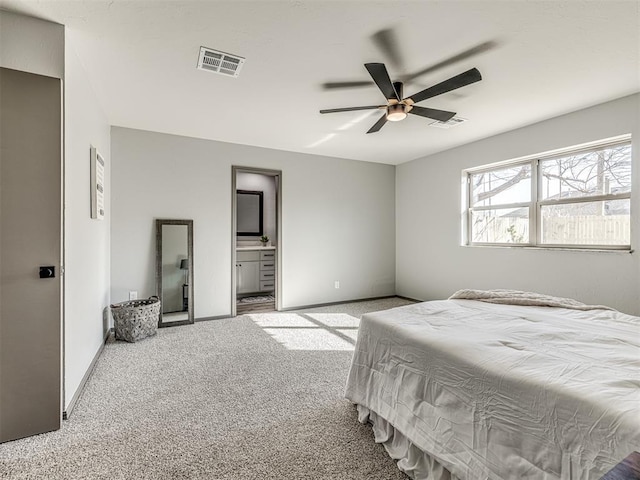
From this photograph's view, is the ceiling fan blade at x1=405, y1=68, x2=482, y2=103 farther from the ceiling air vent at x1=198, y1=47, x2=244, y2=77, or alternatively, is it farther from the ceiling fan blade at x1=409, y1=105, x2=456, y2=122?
the ceiling air vent at x1=198, y1=47, x2=244, y2=77

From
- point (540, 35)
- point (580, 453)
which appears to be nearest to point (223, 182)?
point (540, 35)

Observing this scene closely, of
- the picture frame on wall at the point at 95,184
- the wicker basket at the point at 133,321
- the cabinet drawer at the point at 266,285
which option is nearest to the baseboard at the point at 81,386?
the wicker basket at the point at 133,321

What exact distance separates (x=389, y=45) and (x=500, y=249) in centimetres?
313

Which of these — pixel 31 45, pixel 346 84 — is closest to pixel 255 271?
pixel 346 84

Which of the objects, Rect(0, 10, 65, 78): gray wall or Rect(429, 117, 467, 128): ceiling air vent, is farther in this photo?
Rect(429, 117, 467, 128): ceiling air vent

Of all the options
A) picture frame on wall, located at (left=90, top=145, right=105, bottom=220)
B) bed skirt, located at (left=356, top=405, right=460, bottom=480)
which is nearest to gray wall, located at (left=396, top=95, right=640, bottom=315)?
bed skirt, located at (left=356, top=405, right=460, bottom=480)

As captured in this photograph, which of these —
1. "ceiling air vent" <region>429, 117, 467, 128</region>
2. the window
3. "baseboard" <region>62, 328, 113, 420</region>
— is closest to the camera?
"baseboard" <region>62, 328, 113, 420</region>

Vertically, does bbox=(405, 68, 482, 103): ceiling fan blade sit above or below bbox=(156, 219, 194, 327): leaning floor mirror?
above

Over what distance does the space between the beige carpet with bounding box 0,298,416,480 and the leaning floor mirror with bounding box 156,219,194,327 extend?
0.79m

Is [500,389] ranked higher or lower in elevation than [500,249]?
lower

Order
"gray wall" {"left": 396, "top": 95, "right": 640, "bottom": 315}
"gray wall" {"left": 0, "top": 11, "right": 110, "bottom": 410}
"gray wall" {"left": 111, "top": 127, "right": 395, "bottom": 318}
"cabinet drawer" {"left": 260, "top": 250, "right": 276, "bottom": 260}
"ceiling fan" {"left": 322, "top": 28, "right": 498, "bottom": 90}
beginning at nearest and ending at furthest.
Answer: "gray wall" {"left": 0, "top": 11, "right": 110, "bottom": 410}, "ceiling fan" {"left": 322, "top": 28, "right": 498, "bottom": 90}, "gray wall" {"left": 396, "top": 95, "right": 640, "bottom": 315}, "gray wall" {"left": 111, "top": 127, "right": 395, "bottom": 318}, "cabinet drawer" {"left": 260, "top": 250, "right": 276, "bottom": 260}

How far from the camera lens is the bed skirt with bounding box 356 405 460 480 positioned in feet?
4.60

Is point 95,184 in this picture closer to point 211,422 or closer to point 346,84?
point 211,422

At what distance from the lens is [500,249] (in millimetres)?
4148
